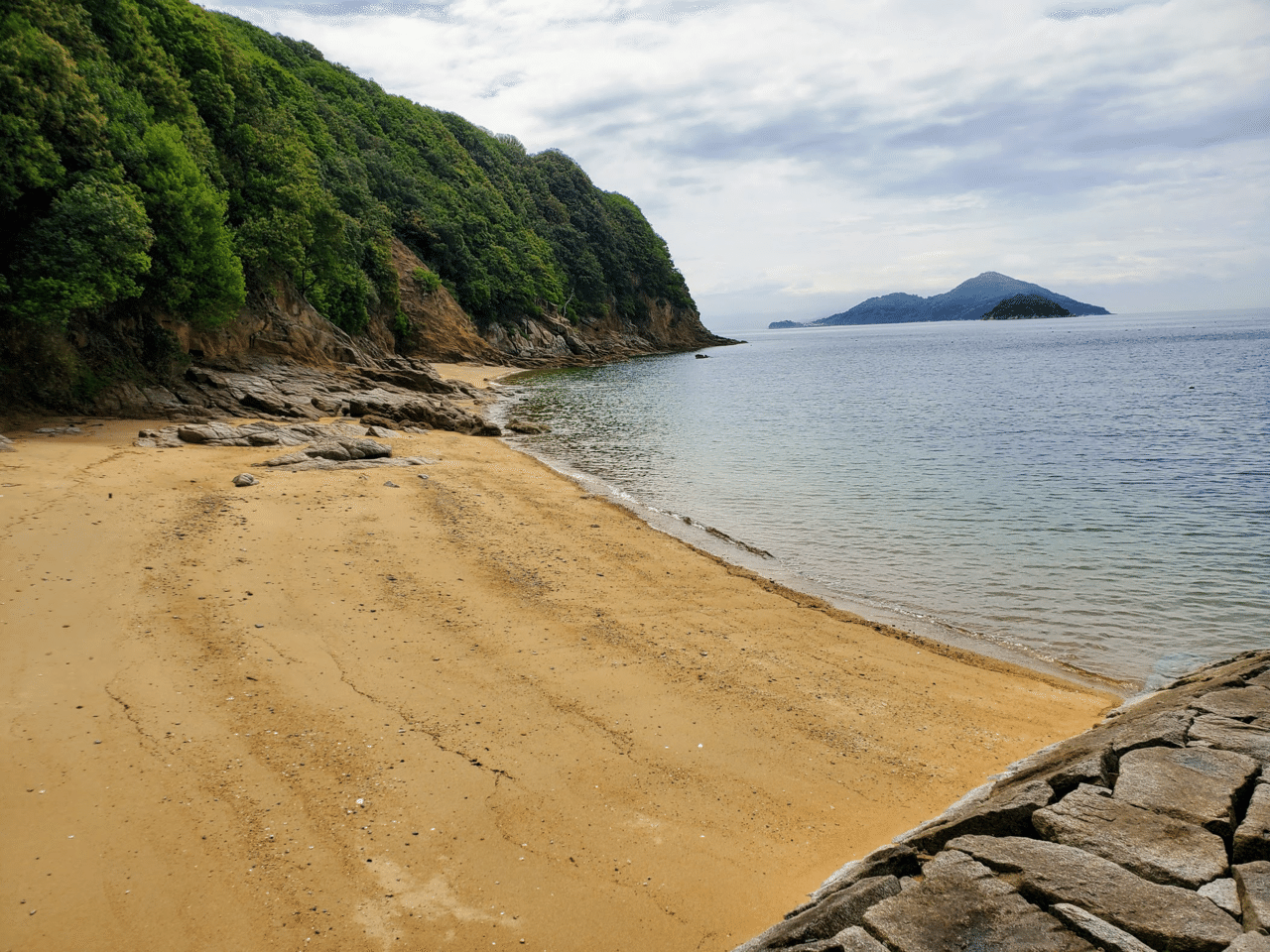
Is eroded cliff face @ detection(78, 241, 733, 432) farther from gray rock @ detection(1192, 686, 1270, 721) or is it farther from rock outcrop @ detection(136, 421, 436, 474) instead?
gray rock @ detection(1192, 686, 1270, 721)

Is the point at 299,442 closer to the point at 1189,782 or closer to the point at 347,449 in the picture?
the point at 347,449

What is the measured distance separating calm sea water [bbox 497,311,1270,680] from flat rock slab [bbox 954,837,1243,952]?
7227 millimetres

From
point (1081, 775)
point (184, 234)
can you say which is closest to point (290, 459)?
point (184, 234)

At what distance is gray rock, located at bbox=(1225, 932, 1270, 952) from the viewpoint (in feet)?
9.52

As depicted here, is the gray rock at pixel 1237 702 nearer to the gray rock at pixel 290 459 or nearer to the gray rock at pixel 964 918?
the gray rock at pixel 964 918

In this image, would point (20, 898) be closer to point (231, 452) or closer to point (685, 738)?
point (685, 738)

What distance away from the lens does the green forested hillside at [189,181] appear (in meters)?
18.9

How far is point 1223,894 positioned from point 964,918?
120 cm

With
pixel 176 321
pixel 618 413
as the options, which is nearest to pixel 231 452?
pixel 176 321

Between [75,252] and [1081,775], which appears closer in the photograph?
[1081,775]

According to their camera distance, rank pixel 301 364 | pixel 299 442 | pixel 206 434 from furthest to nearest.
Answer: pixel 301 364 < pixel 299 442 < pixel 206 434

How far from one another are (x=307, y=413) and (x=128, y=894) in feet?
81.4

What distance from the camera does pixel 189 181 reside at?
24.6 m

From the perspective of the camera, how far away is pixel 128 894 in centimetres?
484
